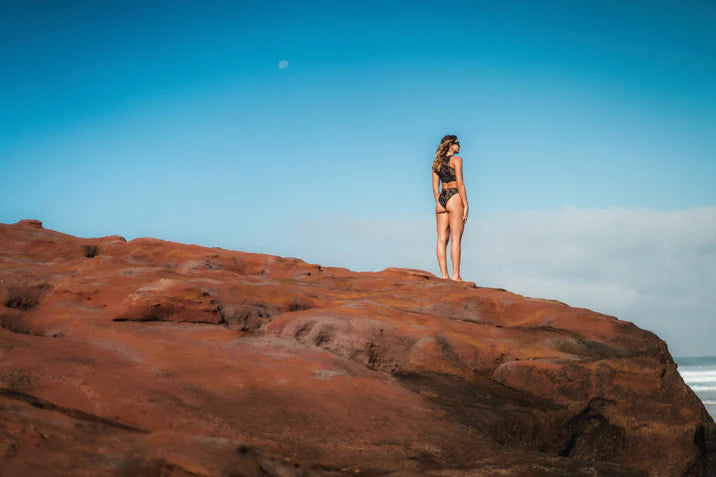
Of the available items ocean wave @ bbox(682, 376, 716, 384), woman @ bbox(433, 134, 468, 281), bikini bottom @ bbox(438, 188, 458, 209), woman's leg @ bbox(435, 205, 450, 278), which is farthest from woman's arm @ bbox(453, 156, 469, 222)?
ocean wave @ bbox(682, 376, 716, 384)

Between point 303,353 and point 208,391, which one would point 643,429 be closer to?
point 303,353

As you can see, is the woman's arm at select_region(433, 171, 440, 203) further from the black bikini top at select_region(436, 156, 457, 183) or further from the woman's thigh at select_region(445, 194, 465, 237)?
the woman's thigh at select_region(445, 194, 465, 237)

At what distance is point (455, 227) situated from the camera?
12.1m

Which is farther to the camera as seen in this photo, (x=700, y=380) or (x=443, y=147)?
(x=700, y=380)

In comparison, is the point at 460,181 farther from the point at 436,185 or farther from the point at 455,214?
the point at 455,214

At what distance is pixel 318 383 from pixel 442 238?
7.79m

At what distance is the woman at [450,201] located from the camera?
1209cm

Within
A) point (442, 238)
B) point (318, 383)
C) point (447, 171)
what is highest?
point (447, 171)

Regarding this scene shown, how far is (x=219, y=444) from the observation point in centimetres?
307

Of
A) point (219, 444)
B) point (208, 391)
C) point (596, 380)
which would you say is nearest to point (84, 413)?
point (208, 391)

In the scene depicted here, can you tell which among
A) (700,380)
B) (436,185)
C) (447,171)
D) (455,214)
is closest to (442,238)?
(455,214)

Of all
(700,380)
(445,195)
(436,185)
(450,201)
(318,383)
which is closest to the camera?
(318,383)

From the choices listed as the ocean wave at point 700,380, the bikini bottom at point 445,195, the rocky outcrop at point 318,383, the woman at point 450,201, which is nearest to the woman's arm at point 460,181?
the woman at point 450,201

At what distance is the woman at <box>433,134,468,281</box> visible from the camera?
12094 mm
